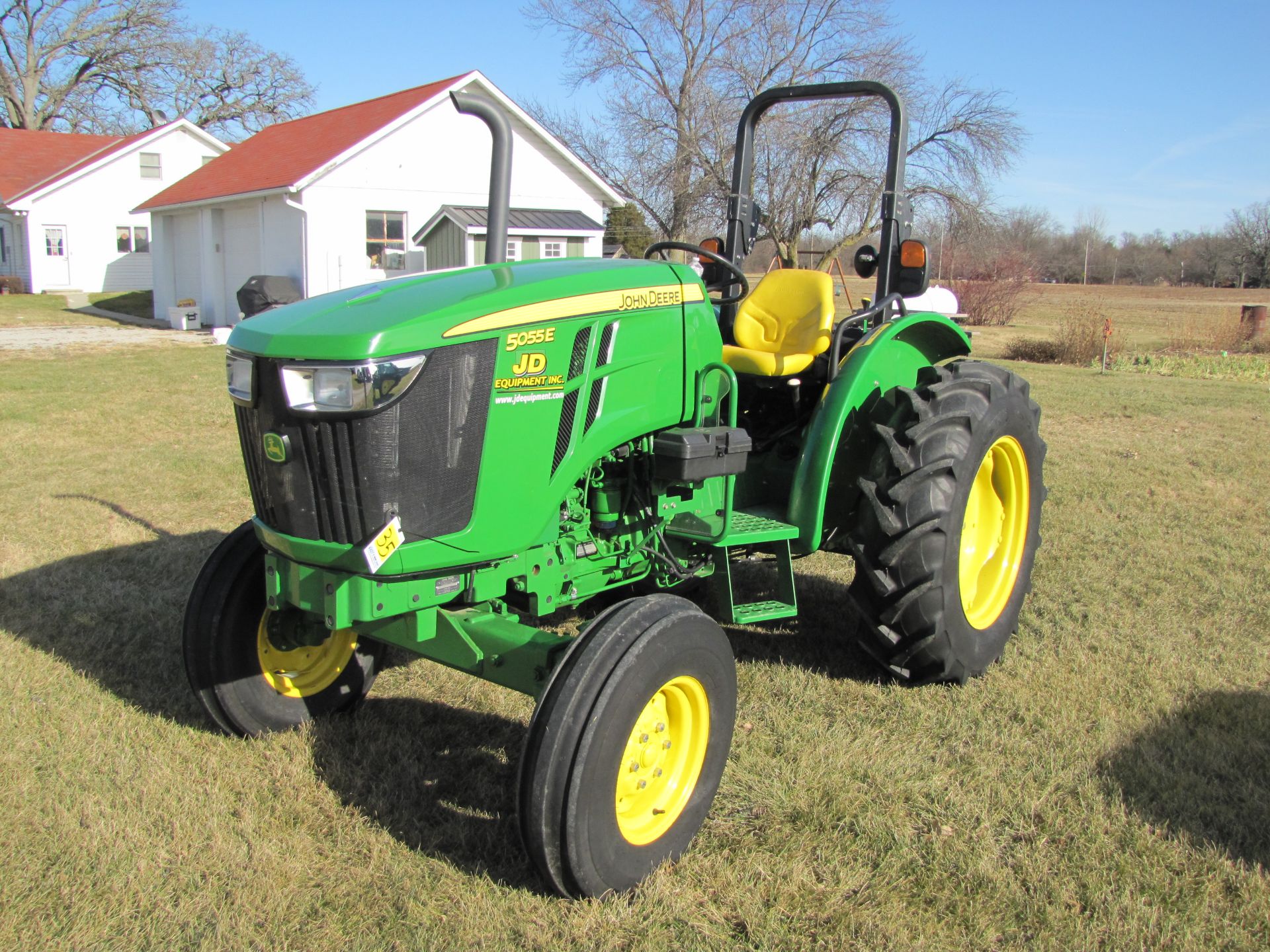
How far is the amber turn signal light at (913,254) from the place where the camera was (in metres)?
4.02

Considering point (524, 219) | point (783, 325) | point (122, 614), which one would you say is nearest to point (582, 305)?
point (783, 325)

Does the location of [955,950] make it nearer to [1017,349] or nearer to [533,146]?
[1017,349]

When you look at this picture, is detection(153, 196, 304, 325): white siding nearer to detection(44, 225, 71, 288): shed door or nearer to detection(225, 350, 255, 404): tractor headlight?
detection(44, 225, 71, 288): shed door

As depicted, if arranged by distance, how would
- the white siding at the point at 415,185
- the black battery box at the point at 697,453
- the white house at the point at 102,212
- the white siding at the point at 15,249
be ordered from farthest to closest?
1. the white siding at the point at 15,249
2. the white house at the point at 102,212
3. the white siding at the point at 415,185
4. the black battery box at the point at 697,453

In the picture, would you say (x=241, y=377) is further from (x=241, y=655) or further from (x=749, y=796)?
(x=749, y=796)

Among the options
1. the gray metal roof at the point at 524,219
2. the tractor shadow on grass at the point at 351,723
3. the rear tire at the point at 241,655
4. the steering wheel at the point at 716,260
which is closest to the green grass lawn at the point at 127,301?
the gray metal roof at the point at 524,219

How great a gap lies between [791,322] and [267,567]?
A: 2.27 m

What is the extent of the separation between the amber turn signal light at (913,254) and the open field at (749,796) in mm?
1618

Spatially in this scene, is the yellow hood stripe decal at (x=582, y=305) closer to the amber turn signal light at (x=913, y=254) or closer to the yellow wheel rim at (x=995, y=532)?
the amber turn signal light at (x=913, y=254)

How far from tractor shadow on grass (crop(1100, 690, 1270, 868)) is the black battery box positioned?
5.14 feet

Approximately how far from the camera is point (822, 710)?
370 centimetres

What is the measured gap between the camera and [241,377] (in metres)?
2.68

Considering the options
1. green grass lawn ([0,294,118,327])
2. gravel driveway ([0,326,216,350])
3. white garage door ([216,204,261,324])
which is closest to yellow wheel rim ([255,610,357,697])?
gravel driveway ([0,326,216,350])

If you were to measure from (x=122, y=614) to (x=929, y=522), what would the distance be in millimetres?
3459
